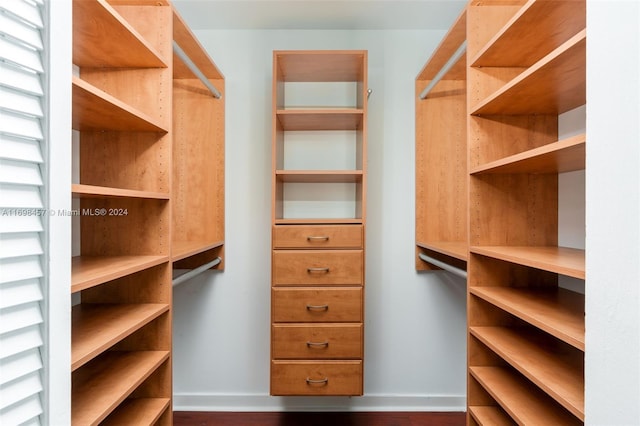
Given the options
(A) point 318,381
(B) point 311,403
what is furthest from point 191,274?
(B) point 311,403

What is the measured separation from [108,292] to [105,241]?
8.2 inches

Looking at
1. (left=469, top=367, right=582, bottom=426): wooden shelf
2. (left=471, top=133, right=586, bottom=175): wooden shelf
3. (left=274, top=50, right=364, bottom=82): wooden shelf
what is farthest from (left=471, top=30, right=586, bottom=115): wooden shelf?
(left=469, top=367, right=582, bottom=426): wooden shelf

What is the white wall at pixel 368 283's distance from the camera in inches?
87.0

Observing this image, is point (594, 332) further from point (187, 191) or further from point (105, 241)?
point (187, 191)

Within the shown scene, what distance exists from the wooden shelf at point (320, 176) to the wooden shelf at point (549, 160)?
66 cm

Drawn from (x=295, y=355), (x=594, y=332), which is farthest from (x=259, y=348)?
(x=594, y=332)

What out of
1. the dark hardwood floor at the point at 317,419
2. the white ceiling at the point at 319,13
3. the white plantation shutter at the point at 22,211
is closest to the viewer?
the white plantation shutter at the point at 22,211

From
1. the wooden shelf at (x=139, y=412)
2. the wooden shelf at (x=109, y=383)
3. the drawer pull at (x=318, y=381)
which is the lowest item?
the drawer pull at (x=318, y=381)

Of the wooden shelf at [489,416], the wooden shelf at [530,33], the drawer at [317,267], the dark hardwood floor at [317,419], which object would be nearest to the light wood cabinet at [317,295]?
the drawer at [317,267]

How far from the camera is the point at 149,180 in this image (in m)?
1.37

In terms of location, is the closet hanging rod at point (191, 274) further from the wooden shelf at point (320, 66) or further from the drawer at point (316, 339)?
the wooden shelf at point (320, 66)

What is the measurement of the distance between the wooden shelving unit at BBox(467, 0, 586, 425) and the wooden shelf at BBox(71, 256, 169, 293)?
4.05 feet

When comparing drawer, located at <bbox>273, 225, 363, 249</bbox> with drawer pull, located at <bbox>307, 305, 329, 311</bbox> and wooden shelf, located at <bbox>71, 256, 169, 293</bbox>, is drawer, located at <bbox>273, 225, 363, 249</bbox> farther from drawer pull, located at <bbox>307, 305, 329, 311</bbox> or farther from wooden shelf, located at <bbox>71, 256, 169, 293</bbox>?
wooden shelf, located at <bbox>71, 256, 169, 293</bbox>

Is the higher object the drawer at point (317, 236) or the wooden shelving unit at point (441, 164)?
the wooden shelving unit at point (441, 164)
